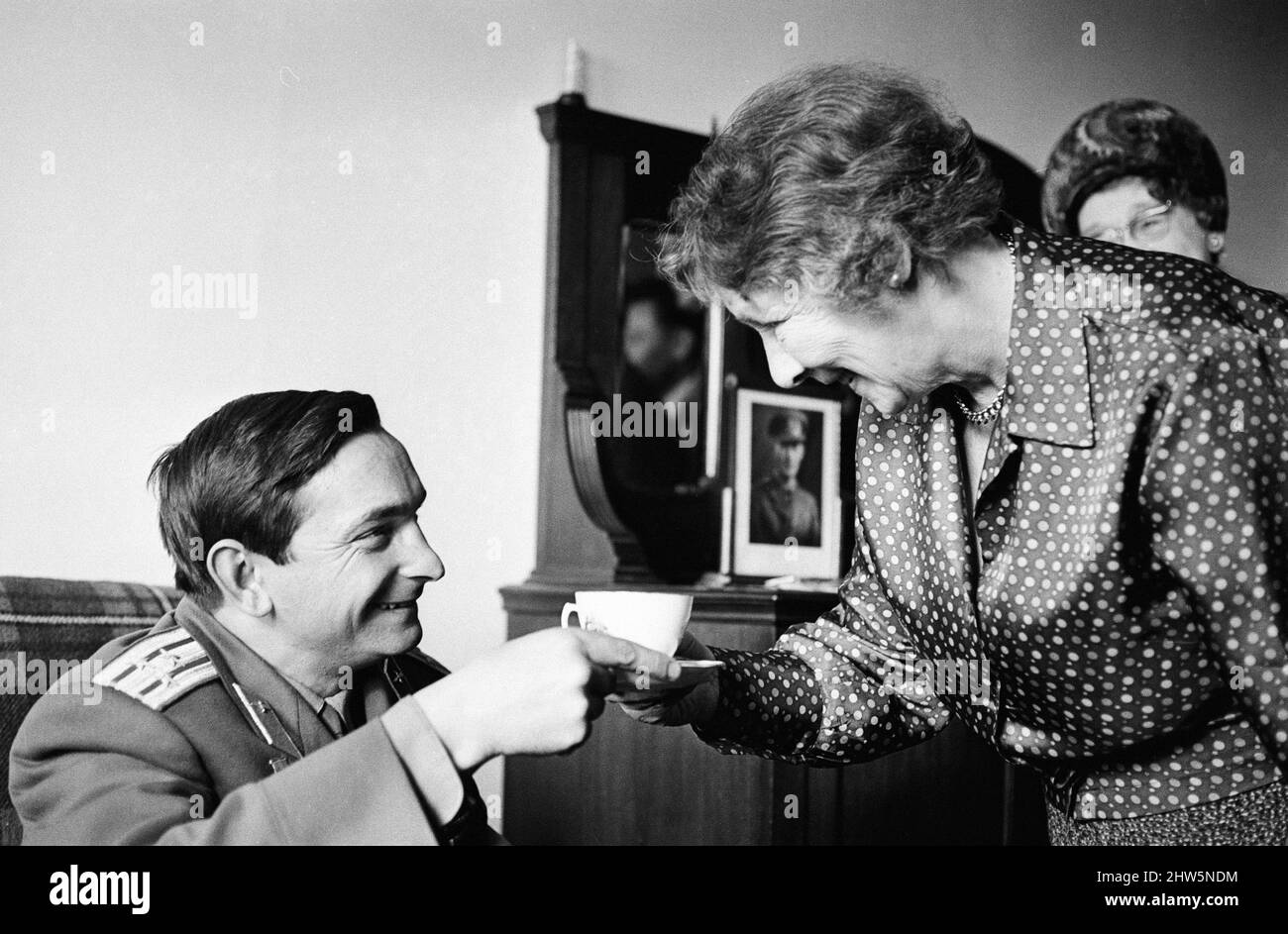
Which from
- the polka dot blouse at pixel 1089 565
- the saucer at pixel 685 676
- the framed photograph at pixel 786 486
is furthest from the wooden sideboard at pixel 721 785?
the saucer at pixel 685 676

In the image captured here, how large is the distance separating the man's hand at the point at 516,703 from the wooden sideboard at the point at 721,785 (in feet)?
3.53

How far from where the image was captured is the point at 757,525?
97.9 inches

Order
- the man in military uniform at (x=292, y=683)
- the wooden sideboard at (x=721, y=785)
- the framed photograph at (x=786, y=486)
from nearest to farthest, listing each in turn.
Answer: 1. the man in military uniform at (x=292, y=683)
2. the wooden sideboard at (x=721, y=785)
3. the framed photograph at (x=786, y=486)

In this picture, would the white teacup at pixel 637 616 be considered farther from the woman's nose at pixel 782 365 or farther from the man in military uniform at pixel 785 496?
the man in military uniform at pixel 785 496

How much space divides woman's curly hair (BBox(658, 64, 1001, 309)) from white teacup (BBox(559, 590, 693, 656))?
30 centimetres

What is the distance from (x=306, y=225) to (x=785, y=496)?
41.7 inches

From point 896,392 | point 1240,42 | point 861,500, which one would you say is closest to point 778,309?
point 896,392

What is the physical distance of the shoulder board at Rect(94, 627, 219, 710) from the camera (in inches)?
43.6

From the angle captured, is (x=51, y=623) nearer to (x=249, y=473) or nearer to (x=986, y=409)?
(x=249, y=473)

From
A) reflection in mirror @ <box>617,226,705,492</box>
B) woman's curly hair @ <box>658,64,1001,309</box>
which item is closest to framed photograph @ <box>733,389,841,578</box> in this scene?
reflection in mirror @ <box>617,226,705,492</box>

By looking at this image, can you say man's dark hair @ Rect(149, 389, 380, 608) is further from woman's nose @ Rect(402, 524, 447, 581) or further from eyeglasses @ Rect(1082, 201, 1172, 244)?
eyeglasses @ Rect(1082, 201, 1172, 244)

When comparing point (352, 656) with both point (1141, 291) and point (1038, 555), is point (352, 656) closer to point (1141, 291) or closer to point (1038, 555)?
point (1038, 555)

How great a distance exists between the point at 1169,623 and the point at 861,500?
0.35 m

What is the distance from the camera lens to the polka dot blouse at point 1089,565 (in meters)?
1.02
